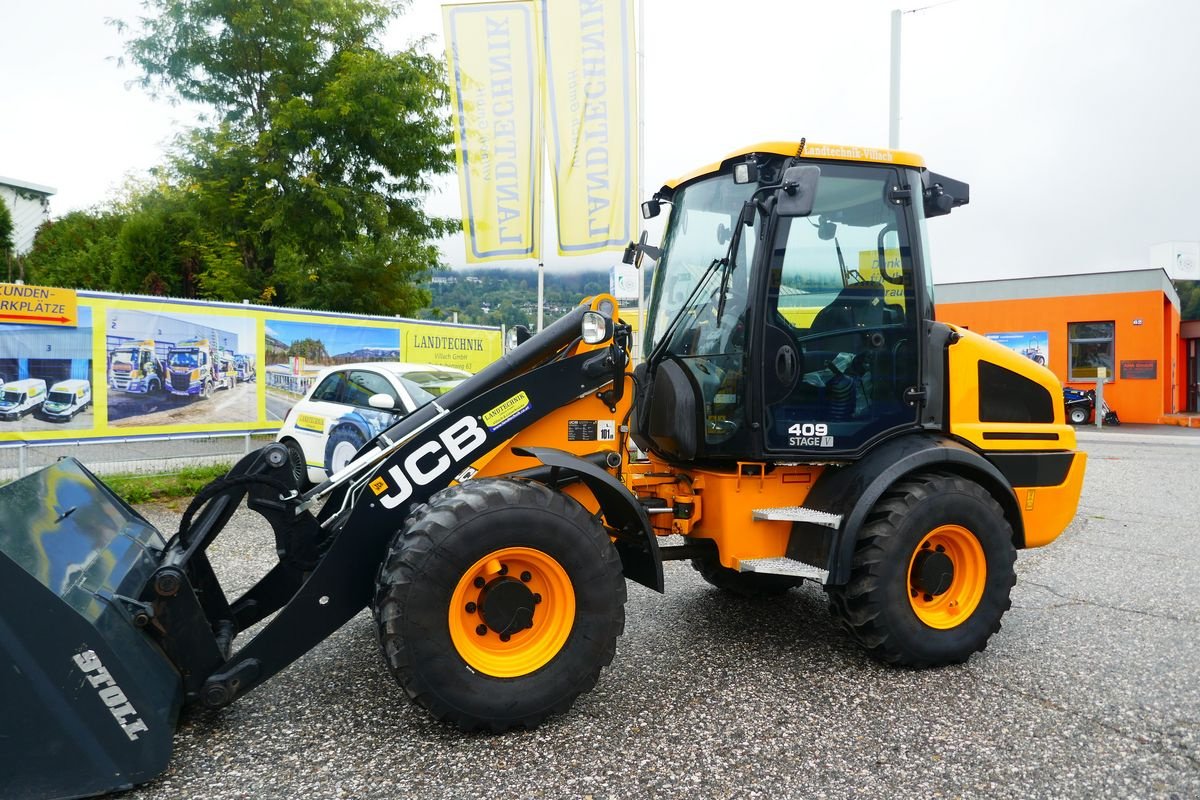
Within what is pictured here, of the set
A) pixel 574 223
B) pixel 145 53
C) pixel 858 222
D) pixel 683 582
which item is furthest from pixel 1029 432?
pixel 145 53

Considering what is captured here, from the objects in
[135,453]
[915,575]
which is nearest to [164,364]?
[135,453]

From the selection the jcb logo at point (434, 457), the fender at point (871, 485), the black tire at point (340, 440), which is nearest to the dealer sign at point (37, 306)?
the black tire at point (340, 440)

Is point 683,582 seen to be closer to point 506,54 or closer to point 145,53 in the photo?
point 506,54

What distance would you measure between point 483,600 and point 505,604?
89 millimetres

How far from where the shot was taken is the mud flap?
2445mm

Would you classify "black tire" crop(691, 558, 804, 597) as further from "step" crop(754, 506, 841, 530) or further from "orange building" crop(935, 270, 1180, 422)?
"orange building" crop(935, 270, 1180, 422)

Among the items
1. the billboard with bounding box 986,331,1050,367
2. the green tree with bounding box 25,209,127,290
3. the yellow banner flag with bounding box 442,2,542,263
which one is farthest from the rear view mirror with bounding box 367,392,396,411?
the billboard with bounding box 986,331,1050,367

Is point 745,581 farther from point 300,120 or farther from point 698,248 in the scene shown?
point 300,120

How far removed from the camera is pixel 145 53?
15492 millimetres

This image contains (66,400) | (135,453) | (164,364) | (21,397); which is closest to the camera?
(21,397)

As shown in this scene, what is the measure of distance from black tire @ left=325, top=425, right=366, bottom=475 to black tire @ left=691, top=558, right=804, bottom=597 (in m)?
4.67

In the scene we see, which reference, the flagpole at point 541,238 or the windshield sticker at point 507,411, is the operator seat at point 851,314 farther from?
the flagpole at point 541,238

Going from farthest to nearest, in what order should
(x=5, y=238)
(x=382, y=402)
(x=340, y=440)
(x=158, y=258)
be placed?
(x=5, y=238) → (x=158, y=258) → (x=340, y=440) → (x=382, y=402)

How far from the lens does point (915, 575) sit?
3.94 meters
